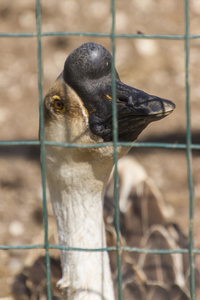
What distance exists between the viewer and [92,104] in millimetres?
2160

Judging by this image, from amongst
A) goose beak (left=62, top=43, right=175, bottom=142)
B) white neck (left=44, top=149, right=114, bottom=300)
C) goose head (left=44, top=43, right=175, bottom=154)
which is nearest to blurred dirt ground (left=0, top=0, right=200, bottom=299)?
white neck (left=44, top=149, right=114, bottom=300)

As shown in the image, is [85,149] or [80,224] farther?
[80,224]

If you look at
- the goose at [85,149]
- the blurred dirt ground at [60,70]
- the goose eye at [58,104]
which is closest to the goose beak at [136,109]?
the goose at [85,149]

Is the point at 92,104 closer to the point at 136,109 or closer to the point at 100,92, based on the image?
the point at 100,92

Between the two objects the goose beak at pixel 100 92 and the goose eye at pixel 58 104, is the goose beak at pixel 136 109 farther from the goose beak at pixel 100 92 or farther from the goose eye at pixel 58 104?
the goose eye at pixel 58 104

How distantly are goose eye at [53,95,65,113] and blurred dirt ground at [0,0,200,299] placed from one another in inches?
59.8

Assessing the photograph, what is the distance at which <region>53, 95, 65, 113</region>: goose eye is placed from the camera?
2279 mm

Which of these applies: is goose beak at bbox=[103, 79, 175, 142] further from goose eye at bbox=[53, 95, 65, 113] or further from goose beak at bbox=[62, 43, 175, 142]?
goose eye at bbox=[53, 95, 65, 113]

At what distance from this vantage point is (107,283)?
2455 millimetres

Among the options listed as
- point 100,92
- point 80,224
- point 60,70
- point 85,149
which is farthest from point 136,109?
point 60,70

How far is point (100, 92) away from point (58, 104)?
254 mm

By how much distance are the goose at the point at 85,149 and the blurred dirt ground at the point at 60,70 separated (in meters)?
1.08

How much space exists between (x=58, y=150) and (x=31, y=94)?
2949mm

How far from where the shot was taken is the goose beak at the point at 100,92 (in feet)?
6.56
